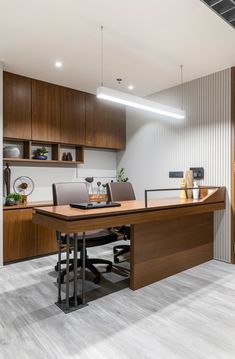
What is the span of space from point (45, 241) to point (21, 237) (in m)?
0.37

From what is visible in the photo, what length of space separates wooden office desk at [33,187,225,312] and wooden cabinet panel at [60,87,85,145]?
1904 millimetres

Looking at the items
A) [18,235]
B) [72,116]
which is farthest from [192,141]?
[18,235]

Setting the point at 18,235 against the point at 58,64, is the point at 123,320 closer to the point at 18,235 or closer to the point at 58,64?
the point at 18,235

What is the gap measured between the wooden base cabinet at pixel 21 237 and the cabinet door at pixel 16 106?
111 centimetres

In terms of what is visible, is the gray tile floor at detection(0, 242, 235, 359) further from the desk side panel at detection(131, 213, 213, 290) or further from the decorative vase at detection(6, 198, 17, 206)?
the decorative vase at detection(6, 198, 17, 206)

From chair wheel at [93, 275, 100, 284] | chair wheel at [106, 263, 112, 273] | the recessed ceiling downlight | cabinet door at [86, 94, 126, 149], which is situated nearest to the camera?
chair wheel at [93, 275, 100, 284]

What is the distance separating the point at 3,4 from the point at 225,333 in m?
3.23

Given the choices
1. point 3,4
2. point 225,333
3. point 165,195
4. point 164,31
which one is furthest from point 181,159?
point 3,4

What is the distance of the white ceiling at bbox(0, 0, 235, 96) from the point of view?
2.26m

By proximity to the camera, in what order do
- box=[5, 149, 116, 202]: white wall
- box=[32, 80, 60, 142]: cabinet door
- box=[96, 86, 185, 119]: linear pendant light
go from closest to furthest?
1. box=[96, 86, 185, 119]: linear pendant light
2. box=[32, 80, 60, 142]: cabinet door
3. box=[5, 149, 116, 202]: white wall

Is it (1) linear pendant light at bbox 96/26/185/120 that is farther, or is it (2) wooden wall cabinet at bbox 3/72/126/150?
(2) wooden wall cabinet at bbox 3/72/126/150

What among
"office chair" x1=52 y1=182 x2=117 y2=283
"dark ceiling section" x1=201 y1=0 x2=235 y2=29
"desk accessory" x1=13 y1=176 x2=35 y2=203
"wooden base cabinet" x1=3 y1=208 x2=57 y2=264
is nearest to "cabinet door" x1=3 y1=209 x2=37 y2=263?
"wooden base cabinet" x1=3 y1=208 x2=57 y2=264

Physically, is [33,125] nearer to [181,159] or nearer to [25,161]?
[25,161]

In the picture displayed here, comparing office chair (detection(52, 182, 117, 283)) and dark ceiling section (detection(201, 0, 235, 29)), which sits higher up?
dark ceiling section (detection(201, 0, 235, 29))
